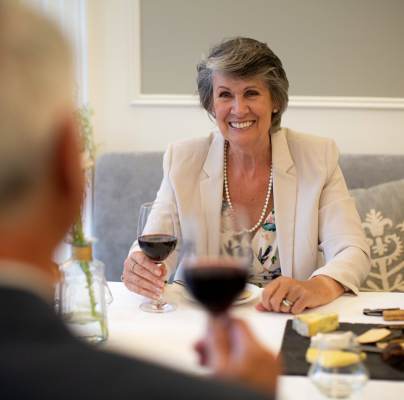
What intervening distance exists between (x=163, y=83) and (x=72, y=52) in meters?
2.57

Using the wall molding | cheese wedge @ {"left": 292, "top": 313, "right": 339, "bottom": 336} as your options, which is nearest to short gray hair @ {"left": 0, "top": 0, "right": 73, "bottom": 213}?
cheese wedge @ {"left": 292, "top": 313, "right": 339, "bottom": 336}

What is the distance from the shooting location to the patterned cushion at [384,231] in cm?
267

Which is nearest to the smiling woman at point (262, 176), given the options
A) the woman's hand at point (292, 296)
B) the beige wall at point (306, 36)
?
the woman's hand at point (292, 296)

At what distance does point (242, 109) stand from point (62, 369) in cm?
174

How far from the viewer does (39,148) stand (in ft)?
1.81

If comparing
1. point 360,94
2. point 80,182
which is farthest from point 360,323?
point 360,94

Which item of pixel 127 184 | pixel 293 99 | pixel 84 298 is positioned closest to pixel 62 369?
pixel 84 298

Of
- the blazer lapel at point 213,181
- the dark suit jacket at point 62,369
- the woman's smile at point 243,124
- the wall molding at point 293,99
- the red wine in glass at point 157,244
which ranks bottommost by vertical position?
the red wine in glass at point 157,244

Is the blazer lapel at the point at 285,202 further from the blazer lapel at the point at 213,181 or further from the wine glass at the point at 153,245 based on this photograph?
the wine glass at the point at 153,245

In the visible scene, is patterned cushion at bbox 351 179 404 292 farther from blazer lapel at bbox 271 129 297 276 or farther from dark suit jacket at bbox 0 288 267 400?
dark suit jacket at bbox 0 288 267 400

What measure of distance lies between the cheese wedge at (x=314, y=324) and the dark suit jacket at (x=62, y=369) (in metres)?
0.92

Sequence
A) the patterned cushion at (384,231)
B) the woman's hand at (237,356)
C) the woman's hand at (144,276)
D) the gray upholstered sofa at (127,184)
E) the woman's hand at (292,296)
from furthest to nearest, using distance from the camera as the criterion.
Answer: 1. the gray upholstered sofa at (127,184)
2. the patterned cushion at (384,231)
3. the woman's hand at (144,276)
4. the woman's hand at (292,296)
5. the woman's hand at (237,356)

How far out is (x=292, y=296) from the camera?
167 centimetres

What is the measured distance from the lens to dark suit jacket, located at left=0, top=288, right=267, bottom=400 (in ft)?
1.67
